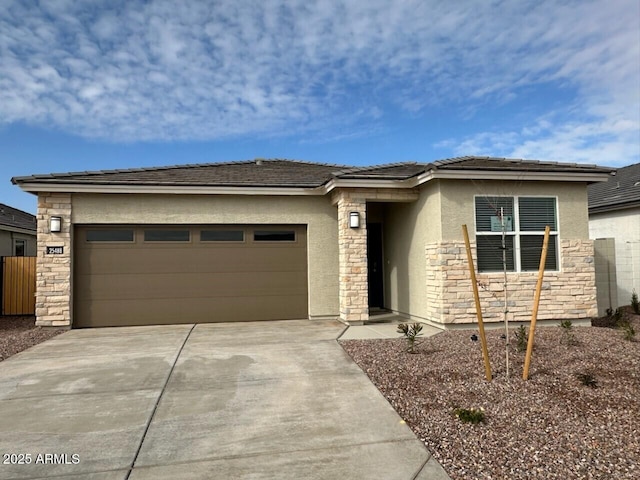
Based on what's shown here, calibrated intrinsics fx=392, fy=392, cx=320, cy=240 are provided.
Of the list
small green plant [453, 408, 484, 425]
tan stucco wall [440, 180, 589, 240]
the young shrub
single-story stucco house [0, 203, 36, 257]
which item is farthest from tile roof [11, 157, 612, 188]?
single-story stucco house [0, 203, 36, 257]

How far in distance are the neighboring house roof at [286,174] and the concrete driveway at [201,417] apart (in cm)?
402

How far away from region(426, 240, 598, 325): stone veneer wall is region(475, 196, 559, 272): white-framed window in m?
0.19

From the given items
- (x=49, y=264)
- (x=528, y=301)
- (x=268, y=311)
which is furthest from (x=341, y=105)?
(x=49, y=264)

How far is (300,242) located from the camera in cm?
1011

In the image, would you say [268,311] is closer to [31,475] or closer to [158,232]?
[158,232]

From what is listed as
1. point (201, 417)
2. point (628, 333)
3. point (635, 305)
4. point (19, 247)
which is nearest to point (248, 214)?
point (201, 417)

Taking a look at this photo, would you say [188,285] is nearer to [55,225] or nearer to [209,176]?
[209,176]

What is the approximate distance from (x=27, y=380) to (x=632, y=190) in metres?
15.1

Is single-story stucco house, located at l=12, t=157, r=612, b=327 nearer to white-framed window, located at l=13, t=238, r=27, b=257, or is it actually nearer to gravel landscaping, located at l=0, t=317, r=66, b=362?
A: gravel landscaping, located at l=0, t=317, r=66, b=362

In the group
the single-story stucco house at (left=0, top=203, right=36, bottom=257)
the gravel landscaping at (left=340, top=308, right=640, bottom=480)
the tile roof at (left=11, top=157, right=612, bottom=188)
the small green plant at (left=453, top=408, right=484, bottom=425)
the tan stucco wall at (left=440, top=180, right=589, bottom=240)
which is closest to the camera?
the gravel landscaping at (left=340, top=308, right=640, bottom=480)

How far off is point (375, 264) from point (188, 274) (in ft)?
17.0

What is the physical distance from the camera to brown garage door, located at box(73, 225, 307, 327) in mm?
9359

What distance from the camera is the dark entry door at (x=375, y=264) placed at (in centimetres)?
1143

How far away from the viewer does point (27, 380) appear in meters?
5.23
